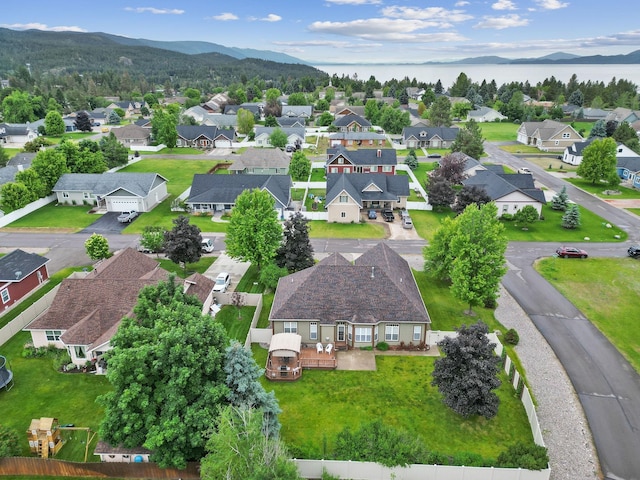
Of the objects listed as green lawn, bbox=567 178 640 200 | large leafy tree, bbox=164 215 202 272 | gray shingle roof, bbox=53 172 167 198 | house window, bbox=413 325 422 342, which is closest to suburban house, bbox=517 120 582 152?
green lawn, bbox=567 178 640 200

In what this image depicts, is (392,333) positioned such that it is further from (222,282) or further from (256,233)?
(222,282)

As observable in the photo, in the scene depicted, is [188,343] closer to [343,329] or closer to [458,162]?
[343,329]

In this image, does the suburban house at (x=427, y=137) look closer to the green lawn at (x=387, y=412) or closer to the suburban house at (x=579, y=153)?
the suburban house at (x=579, y=153)

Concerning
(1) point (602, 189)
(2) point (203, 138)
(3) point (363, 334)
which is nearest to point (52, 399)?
(3) point (363, 334)

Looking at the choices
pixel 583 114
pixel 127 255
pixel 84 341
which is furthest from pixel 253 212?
pixel 583 114

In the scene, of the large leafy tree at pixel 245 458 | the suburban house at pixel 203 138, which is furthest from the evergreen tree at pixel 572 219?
the suburban house at pixel 203 138
